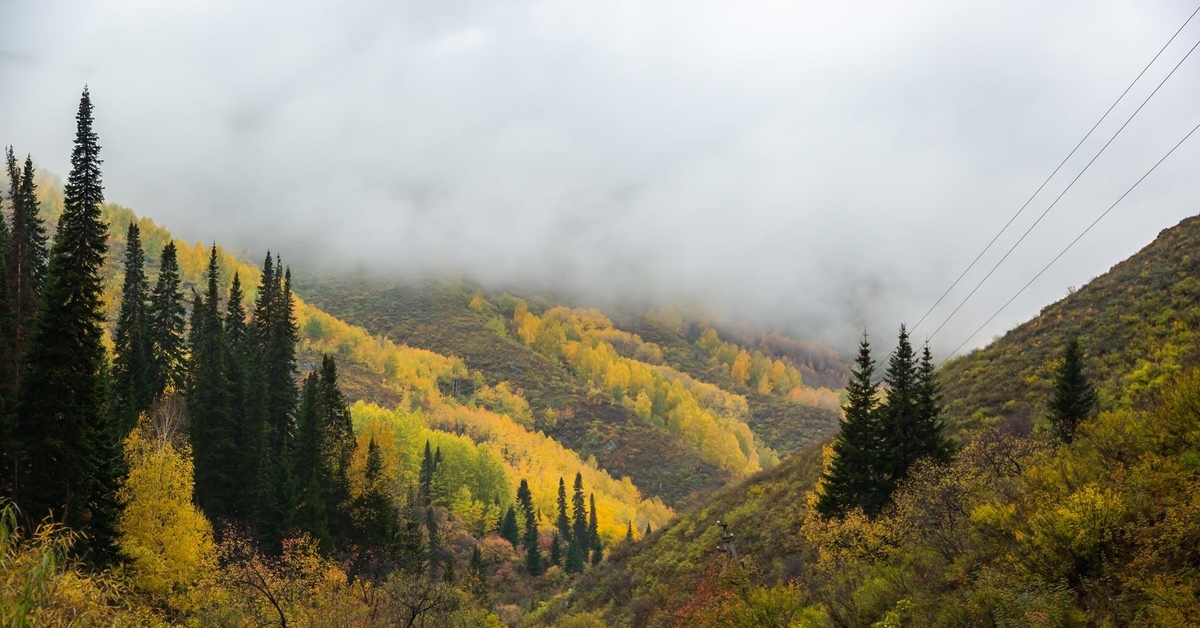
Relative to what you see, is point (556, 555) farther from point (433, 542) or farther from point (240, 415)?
point (240, 415)

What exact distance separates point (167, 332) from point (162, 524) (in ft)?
89.8

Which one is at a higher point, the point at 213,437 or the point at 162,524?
the point at 213,437

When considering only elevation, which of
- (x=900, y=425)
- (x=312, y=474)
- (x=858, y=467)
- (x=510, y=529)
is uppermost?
(x=900, y=425)

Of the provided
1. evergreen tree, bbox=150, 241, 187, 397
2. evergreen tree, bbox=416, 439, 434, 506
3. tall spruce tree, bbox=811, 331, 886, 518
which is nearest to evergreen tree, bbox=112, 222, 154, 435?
evergreen tree, bbox=150, 241, 187, 397

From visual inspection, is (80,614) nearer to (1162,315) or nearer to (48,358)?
(48,358)

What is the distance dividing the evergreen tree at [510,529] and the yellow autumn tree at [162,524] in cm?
7830

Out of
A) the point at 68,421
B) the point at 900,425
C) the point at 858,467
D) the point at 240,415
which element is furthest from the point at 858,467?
the point at 240,415

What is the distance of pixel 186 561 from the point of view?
143 ft

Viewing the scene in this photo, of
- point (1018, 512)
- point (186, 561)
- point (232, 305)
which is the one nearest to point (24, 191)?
point (232, 305)

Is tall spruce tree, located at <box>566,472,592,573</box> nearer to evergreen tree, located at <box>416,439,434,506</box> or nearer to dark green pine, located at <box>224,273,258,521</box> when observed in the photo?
evergreen tree, located at <box>416,439,434,506</box>

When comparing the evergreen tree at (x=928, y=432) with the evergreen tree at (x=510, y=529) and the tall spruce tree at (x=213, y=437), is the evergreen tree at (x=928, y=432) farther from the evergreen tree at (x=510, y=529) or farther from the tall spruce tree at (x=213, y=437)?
the evergreen tree at (x=510, y=529)

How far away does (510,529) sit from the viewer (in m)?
124

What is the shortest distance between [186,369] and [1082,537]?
222ft

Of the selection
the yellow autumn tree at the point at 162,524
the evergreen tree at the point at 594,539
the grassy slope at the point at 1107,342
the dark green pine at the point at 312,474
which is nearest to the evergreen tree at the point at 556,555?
the evergreen tree at the point at 594,539
